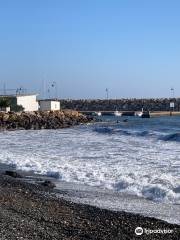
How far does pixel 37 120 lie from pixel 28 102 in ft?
59.7

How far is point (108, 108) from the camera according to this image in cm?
13175

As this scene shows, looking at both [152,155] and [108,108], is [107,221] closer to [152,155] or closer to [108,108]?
[152,155]

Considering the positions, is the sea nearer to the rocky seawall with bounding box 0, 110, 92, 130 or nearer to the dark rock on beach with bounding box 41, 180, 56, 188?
the dark rock on beach with bounding box 41, 180, 56, 188

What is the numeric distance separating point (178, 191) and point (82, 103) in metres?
123

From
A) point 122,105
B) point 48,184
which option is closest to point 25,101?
point 122,105

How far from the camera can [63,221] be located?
29.1ft

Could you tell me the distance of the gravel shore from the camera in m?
7.91

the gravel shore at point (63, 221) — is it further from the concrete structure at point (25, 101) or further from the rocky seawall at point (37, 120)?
the concrete structure at point (25, 101)

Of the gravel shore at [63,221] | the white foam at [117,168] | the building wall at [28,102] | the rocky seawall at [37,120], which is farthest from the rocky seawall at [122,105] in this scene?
the gravel shore at [63,221]

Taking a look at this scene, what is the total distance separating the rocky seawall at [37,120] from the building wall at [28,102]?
903 cm

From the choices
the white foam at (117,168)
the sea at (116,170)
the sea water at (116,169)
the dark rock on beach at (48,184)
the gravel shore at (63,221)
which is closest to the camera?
the gravel shore at (63,221)

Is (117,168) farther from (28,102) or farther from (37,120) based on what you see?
(28,102)

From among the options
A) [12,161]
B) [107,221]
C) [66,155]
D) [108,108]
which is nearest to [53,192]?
[107,221]

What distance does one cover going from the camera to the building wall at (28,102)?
248 ft
